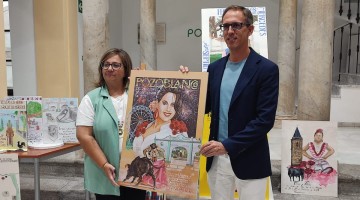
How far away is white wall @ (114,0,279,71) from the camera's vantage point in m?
10.2

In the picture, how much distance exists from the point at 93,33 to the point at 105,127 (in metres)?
2.64

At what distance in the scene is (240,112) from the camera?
6.31 feet

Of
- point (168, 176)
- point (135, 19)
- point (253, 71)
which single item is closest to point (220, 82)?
point (253, 71)

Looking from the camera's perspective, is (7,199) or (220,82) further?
(7,199)

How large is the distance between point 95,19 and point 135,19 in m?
6.30

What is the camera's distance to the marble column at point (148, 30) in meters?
6.61

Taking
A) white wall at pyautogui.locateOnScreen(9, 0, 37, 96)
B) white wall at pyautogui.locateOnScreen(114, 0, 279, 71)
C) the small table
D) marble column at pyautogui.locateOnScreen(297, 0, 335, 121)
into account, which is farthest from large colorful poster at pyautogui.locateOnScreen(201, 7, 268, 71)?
white wall at pyautogui.locateOnScreen(114, 0, 279, 71)

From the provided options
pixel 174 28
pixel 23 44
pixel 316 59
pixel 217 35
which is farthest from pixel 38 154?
pixel 174 28

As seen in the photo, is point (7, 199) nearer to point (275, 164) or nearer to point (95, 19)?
point (95, 19)

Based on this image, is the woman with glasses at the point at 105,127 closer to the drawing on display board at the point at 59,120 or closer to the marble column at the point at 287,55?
the drawing on display board at the point at 59,120

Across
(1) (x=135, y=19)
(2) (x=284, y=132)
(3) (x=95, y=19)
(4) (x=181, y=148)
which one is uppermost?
(1) (x=135, y=19)

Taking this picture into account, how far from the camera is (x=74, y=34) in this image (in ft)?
16.3

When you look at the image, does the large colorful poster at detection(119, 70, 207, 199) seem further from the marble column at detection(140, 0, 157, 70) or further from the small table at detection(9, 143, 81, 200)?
the marble column at detection(140, 0, 157, 70)

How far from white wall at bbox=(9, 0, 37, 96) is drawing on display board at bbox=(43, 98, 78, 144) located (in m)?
2.07
